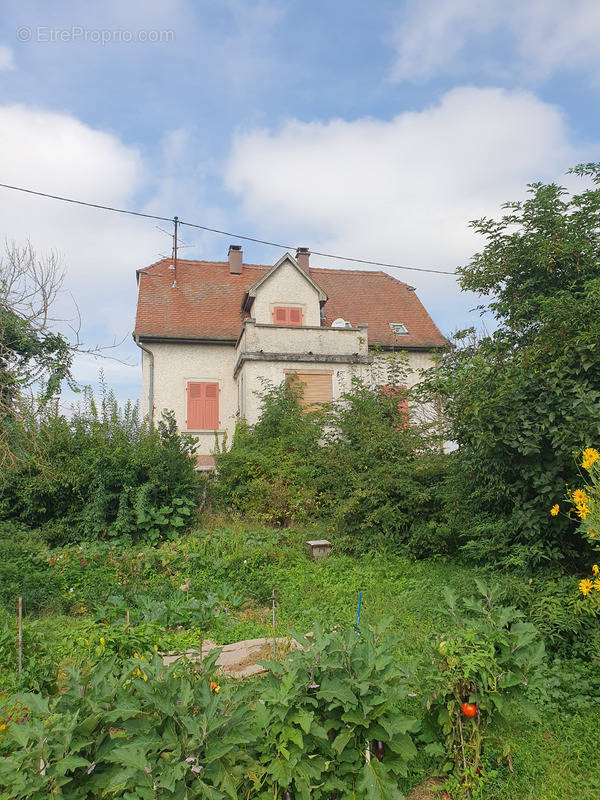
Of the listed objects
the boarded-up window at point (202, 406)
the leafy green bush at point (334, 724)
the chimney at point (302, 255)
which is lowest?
the leafy green bush at point (334, 724)

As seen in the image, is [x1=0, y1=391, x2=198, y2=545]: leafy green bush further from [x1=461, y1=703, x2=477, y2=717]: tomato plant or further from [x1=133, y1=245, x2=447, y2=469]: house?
[x1=461, y1=703, x2=477, y2=717]: tomato plant

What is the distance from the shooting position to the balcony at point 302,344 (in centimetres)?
1539

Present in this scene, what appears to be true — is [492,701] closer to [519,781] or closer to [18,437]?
[519,781]

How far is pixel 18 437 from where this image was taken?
295 inches

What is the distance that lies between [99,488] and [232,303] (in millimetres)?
10456

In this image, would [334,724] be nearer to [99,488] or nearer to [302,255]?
[99,488]

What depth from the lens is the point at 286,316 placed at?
17.5m

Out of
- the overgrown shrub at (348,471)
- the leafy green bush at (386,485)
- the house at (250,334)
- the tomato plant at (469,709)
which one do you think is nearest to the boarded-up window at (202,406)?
the house at (250,334)

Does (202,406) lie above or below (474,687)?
above

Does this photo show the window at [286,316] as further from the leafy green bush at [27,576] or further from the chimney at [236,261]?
the leafy green bush at [27,576]

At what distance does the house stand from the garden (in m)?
2.50

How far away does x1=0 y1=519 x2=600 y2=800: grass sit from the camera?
341 cm

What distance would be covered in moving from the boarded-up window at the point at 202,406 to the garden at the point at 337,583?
4836 millimetres

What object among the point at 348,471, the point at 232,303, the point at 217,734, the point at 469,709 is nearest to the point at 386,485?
the point at 348,471
